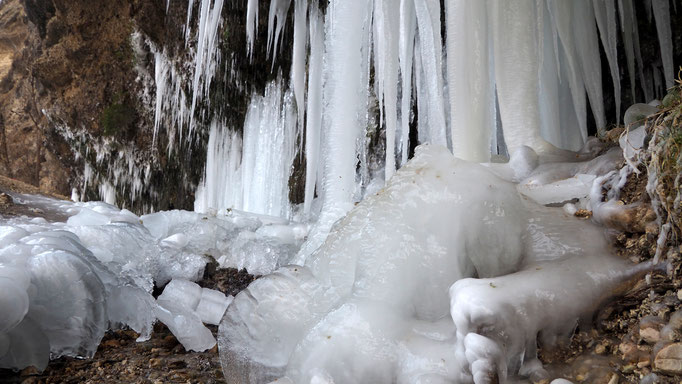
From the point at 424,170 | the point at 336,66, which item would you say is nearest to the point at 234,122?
the point at 336,66

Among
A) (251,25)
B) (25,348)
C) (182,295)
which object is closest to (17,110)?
(251,25)

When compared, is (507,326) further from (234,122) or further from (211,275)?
(234,122)

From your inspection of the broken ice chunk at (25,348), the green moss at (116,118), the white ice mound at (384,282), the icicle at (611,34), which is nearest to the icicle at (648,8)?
the icicle at (611,34)

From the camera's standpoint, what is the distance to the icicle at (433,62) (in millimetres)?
2779

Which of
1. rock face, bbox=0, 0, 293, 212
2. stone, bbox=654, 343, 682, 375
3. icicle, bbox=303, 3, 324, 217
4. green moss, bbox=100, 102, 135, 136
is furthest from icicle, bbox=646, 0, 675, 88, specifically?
green moss, bbox=100, 102, 135, 136

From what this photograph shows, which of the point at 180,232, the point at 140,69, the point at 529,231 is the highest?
the point at 140,69

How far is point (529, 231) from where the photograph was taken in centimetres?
164

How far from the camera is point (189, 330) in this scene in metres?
2.38

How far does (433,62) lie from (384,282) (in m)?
1.75

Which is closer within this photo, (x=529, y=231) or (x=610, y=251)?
(x=610, y=251)

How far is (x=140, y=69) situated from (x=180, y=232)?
414 cm

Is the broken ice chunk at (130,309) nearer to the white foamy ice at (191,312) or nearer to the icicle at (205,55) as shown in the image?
the white foamy ice at (191,312)

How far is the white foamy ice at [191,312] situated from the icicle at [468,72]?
144 centimetres

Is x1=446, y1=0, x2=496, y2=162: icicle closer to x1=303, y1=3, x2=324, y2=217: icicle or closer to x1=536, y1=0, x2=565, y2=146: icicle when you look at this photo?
x1=536, y1=0, x2=565, y2=146: icicle
